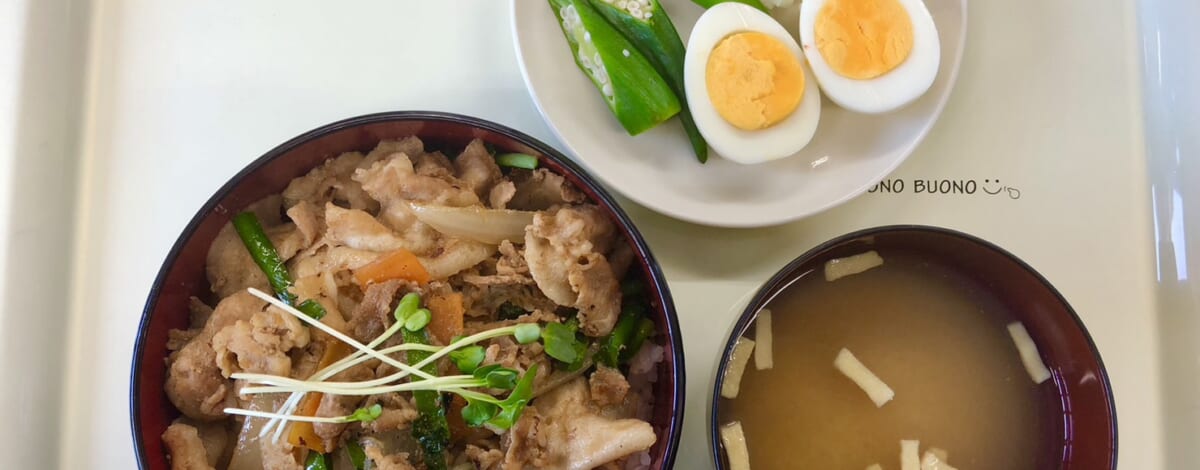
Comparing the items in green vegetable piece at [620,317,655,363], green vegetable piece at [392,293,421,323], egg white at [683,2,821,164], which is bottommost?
green vegetable piece at [620,317,655,363]

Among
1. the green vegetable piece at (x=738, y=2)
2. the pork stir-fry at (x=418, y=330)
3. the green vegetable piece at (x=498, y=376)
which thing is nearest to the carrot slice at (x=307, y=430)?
the pork stir-fry at (x=418, y=330)

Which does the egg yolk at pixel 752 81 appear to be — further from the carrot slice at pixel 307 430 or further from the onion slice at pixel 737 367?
the carrot slice at pixel 307 430

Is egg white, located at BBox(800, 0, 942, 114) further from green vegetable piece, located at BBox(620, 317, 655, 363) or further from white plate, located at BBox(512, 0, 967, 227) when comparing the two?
green vegetable piece, located at BBox(620, 317, 655, 363)

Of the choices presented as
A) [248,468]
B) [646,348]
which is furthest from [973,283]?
[248,468]

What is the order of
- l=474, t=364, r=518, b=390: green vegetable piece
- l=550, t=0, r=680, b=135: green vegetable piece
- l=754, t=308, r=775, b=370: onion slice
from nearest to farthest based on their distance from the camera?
l=474, t=364, r=518, b=390: green vegetable piece
l=754, t=308, r=775, b=370: onion slice
l=550, t=0, r=680, b=135: green vegetable piece

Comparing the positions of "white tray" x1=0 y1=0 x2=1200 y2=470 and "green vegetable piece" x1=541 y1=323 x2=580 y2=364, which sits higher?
"white tray" x1=0 y1=0 x2=1200 y2=470

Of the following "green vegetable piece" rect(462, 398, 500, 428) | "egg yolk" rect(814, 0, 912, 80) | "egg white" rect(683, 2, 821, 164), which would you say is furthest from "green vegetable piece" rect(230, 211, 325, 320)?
"egg yolk" rect(814, 0, 912, 80)

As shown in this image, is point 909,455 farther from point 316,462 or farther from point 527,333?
point 316,462

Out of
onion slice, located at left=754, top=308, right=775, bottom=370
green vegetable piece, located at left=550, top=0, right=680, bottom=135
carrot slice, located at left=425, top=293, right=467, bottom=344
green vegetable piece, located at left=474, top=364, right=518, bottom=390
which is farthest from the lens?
green vegetable piece, located at left=550, top=0, right=680, bottom=135

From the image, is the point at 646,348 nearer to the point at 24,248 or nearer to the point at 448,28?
the point at 448,28
